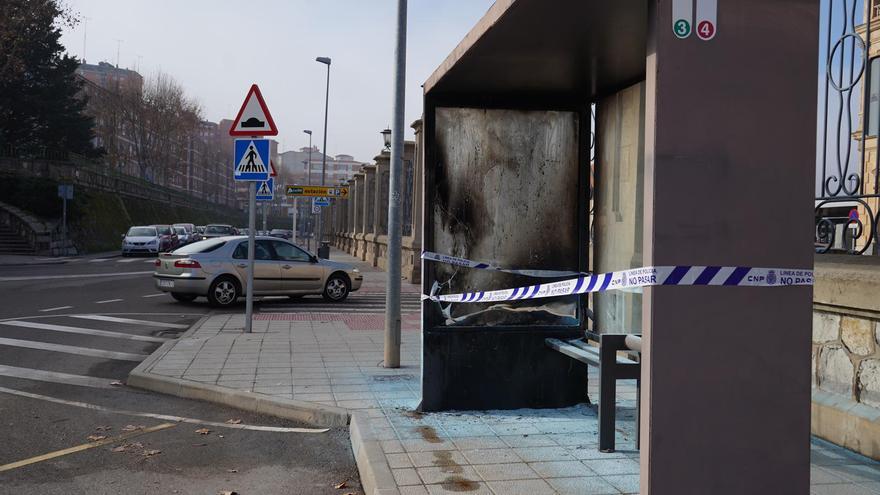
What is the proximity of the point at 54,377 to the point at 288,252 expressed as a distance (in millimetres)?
8676

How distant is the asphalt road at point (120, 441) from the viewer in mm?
4633

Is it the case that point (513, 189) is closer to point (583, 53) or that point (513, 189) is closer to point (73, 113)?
point (583, 53)

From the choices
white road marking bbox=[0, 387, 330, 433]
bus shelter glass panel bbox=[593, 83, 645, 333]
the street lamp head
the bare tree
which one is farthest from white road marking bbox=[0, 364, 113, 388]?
the bare tree

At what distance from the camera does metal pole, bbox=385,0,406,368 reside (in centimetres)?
810

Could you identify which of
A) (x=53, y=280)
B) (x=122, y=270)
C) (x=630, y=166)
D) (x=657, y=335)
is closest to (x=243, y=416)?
(x=630, y=166)

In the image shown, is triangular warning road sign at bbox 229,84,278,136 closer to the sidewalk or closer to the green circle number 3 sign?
the sidewalk

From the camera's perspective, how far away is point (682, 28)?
293cm

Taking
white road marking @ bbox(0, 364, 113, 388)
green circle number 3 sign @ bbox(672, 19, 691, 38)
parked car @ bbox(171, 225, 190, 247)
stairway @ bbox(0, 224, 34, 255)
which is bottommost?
white road marking @ bbox(0, 364, 113, 388)

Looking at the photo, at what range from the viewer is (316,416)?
6.13 meters

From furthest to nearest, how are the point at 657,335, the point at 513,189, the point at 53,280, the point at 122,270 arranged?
the point at 122,270 → the point at 53,280 → the point at 513,189 → the point at 657,335

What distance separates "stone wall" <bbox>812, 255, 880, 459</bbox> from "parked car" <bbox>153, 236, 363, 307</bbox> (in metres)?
12.0

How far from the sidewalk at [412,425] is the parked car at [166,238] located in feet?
111

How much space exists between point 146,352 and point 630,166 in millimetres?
6770

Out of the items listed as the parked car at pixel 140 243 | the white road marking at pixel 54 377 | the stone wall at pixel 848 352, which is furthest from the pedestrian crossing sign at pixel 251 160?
the parked car at pixel 140 243
